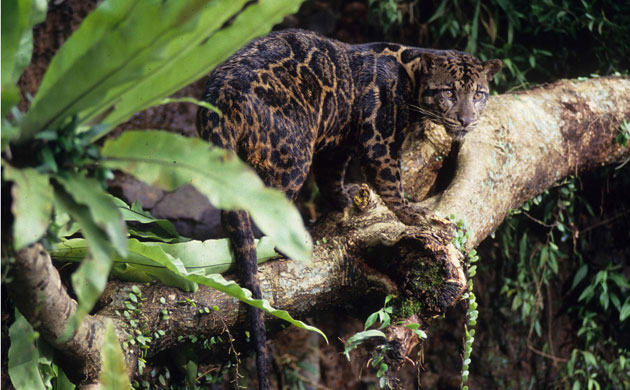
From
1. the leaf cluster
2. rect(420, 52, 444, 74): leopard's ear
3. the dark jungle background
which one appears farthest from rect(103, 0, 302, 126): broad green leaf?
the dark jungle background

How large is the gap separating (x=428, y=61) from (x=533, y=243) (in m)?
1.74

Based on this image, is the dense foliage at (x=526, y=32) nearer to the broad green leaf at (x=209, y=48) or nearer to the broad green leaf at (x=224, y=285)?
the broad green leaf at (x=224, y=285)

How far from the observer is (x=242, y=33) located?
124 cm

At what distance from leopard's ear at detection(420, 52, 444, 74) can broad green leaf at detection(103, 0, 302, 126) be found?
1.58 m

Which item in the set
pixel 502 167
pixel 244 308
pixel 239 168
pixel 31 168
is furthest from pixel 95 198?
pixel 502 167

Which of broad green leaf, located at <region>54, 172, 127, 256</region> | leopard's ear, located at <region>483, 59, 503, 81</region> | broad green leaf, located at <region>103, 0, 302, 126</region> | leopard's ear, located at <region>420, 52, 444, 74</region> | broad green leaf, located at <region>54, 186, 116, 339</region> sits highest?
broad green leaf, located at <region>103, 0, 302, 126</region>

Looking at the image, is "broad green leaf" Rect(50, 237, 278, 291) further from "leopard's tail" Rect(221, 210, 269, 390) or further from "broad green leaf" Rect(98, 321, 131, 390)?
"broad green leaf" Rect(98, 321, 131, 390)

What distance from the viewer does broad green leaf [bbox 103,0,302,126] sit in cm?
120

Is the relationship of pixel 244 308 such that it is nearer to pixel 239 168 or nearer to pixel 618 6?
pixel 239 168

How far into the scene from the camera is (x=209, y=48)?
124 cm

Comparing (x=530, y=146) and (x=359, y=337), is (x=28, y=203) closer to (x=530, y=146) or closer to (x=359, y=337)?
(x=359, y=337)

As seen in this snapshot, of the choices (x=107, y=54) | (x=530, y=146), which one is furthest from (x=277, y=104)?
(x=530, y=146)

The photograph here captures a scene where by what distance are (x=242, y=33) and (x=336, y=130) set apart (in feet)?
Result: 4.87

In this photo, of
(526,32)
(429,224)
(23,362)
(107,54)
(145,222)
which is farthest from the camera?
(526,32)
